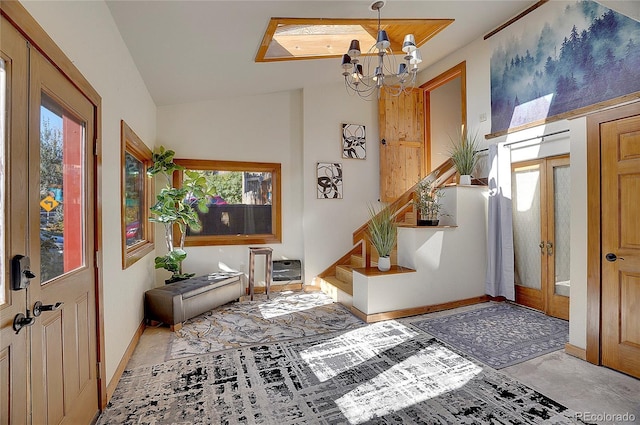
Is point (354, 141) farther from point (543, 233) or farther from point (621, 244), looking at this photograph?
point (621, 244)

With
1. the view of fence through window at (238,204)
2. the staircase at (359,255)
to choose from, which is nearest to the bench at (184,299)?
the view of fence through window at (238,204)

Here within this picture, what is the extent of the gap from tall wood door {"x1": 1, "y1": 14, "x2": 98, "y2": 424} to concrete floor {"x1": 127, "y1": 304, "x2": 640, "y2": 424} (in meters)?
1.13

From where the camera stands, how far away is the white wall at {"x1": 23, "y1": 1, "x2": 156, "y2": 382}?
171 centimetres

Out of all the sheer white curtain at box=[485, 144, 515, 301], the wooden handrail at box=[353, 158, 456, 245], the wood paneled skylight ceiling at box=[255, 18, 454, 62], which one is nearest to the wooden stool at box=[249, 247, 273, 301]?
the wooden handrail at box=[353, 158, 456, 245]

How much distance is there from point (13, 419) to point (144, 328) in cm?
256

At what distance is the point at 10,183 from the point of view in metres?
1.22

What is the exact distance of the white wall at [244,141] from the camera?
4.77 m

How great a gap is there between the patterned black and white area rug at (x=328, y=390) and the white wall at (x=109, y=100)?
18.7 inches

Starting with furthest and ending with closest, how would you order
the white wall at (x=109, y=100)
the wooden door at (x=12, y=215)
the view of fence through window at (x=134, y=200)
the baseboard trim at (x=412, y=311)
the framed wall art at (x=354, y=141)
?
the framed wall art at (x=354, y=141) < the baseboard trim at (x=412, y=311) < the view of fence through window at (x=134, y=200) < the white wall at (x=109, y=100) < the wooden door at (x=12, y=215)

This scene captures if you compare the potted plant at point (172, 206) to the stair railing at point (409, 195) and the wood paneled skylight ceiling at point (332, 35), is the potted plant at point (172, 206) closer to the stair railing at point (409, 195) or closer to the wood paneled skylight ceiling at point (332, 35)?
the wood paneled skylight ceiling at point (332, 35)

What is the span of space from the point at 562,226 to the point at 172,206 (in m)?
4.96

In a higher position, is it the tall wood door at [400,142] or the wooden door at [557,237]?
the tall wood door at [400,142]

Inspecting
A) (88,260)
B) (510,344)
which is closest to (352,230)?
(510,344)

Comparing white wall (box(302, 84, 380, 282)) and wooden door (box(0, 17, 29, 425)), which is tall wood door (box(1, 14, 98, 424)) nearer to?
wooden door (box(0, 17, 29, 425))
